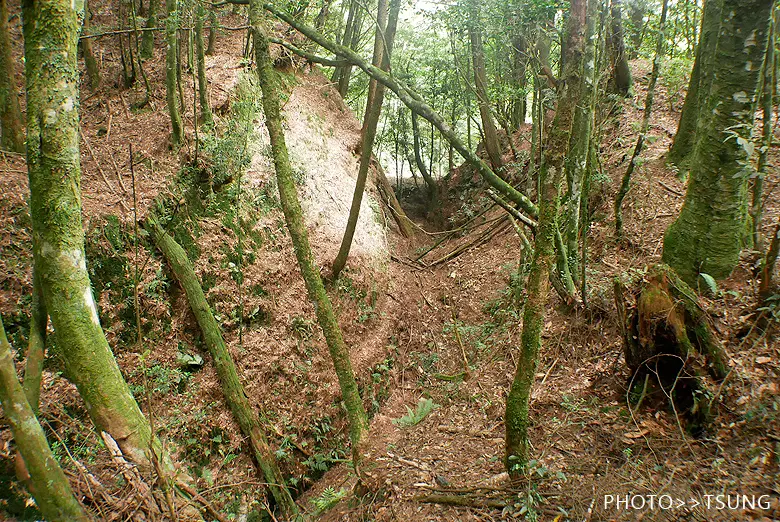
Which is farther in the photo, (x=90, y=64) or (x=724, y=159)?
(x=90, y=64)

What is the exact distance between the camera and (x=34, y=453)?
9.03 feet

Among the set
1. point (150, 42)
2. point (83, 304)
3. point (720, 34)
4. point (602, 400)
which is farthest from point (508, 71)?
point (83, 304)

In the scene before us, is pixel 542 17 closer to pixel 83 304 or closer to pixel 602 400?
pixel 602 400

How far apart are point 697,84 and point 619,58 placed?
7.89 ft

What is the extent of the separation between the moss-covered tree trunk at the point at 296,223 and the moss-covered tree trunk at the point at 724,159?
4.31 meters

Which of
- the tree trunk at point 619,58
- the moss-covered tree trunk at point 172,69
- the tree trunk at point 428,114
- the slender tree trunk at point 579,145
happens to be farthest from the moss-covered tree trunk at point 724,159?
the moss-covered tree trunk at point 172,69

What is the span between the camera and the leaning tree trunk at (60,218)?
3.25m

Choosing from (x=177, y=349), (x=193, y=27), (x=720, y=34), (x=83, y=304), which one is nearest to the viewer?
(x=83, y=304)

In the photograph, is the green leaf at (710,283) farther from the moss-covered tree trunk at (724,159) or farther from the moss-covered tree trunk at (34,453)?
the moss-covered tree trunk at (34,453)

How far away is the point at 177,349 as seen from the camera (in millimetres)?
5914

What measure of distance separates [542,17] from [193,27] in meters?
7.69

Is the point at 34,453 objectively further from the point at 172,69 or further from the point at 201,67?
the point at 201,67

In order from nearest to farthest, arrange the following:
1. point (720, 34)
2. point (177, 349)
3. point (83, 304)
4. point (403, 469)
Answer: point (83, 304) → point (720, 34) → point (403, 469) → point (177, 349)

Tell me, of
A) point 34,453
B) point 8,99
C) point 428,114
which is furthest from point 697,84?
point 8,99
